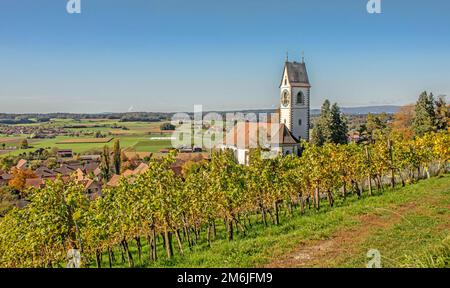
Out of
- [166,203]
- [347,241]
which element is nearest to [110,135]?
[166,203]

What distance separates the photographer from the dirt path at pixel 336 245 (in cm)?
648

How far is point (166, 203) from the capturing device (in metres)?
10.3

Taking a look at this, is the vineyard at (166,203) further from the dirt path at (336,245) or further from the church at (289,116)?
the church at (289,116)

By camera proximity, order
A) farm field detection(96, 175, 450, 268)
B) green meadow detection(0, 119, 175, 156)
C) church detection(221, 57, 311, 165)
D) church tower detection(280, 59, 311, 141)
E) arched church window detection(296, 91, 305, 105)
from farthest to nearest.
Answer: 1. arched church window detection(296, 91, 305, 105)
2. church tower detection(280, 59, 311, 141)
3. church detection(221, 57, 311, 165)
4. green meadow detection(0, 119, 175, 156)
5. farm field detection(96, 175, 450, 268)

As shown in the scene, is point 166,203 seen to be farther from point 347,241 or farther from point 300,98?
point 300,98

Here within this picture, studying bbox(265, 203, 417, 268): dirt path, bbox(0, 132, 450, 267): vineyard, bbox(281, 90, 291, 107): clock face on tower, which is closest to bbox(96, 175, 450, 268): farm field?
bbox(265, 203, 417, 268): dirt path

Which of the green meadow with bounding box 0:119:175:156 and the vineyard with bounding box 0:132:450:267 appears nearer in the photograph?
the vineyard with bounding box 0:132:450:267

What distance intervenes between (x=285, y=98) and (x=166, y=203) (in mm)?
30400

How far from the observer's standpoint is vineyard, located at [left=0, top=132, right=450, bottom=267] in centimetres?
961

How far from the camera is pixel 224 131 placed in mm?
43875

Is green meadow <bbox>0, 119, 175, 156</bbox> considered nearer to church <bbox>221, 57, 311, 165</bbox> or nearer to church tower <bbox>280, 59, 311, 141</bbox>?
church <bbox>221, 57, 311, 165</bbox>

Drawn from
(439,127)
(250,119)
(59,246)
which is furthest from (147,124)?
(439,127)

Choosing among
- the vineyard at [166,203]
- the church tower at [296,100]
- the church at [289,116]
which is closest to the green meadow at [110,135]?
the church at [289,116]
